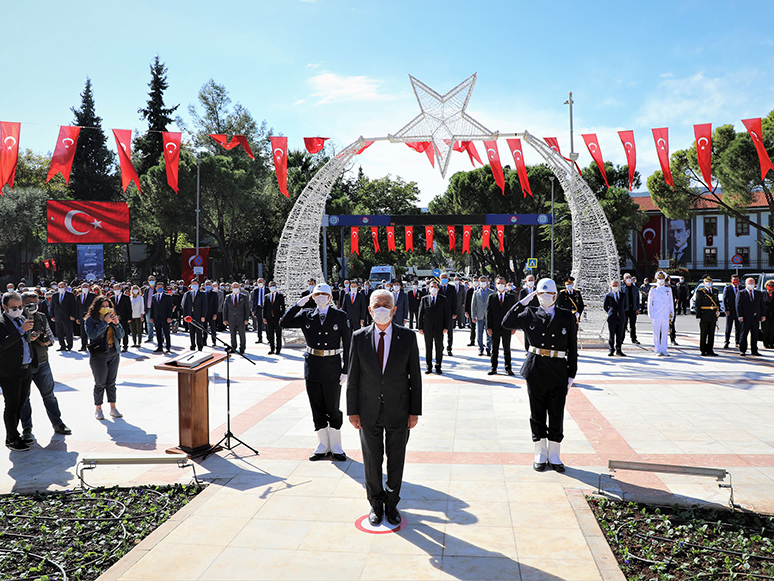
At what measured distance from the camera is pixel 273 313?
50.2ft

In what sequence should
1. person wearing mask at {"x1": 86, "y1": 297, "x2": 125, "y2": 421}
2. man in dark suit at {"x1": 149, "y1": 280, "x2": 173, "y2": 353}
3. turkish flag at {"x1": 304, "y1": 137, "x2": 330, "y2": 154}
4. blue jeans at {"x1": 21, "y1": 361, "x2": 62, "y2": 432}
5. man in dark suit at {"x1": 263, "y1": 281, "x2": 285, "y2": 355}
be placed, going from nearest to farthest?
blue jeans at {"x1": 21, "y1": 361, "x2": 62, "y2": 432} < person wearing mask at {"x1": 86, "y1": 297, "x2": 125, "y2": 421} < man in dark suit at {"x1": 263, "y1": 281, "x2": 285, "y2": 355} < man in dark suit at {"x1": 149, "y1": 280, "x2": 173, "y2": 353} < turkish flag at {"x1": 304, "y1": 137, "x2": 330, "y2": 154}

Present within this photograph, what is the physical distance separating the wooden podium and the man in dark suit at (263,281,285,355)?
28.0ft

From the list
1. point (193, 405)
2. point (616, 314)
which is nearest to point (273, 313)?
point (616, 314)

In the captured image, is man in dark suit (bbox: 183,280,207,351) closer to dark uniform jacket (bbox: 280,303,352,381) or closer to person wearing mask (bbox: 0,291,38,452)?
person wearing mask (bbox: 0,291,38,452)

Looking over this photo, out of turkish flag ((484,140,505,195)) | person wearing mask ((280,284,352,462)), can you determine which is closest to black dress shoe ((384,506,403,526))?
person wearing mask ((280,284,352,462))

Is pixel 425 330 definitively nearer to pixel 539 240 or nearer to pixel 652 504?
pixel 652 504

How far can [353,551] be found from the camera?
4219 millimetres

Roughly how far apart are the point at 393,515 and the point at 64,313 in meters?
14.7

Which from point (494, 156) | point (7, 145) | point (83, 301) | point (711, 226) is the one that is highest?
point (711, 226)

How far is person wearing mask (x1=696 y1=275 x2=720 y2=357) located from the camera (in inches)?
566

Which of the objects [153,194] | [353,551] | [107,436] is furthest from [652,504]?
[153,194]

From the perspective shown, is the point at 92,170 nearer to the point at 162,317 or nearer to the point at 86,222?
the point at 86,222

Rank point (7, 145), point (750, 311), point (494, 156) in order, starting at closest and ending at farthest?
point (750, 311), point (7, 145), point (494, 156)

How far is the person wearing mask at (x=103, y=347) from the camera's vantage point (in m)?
8.32
